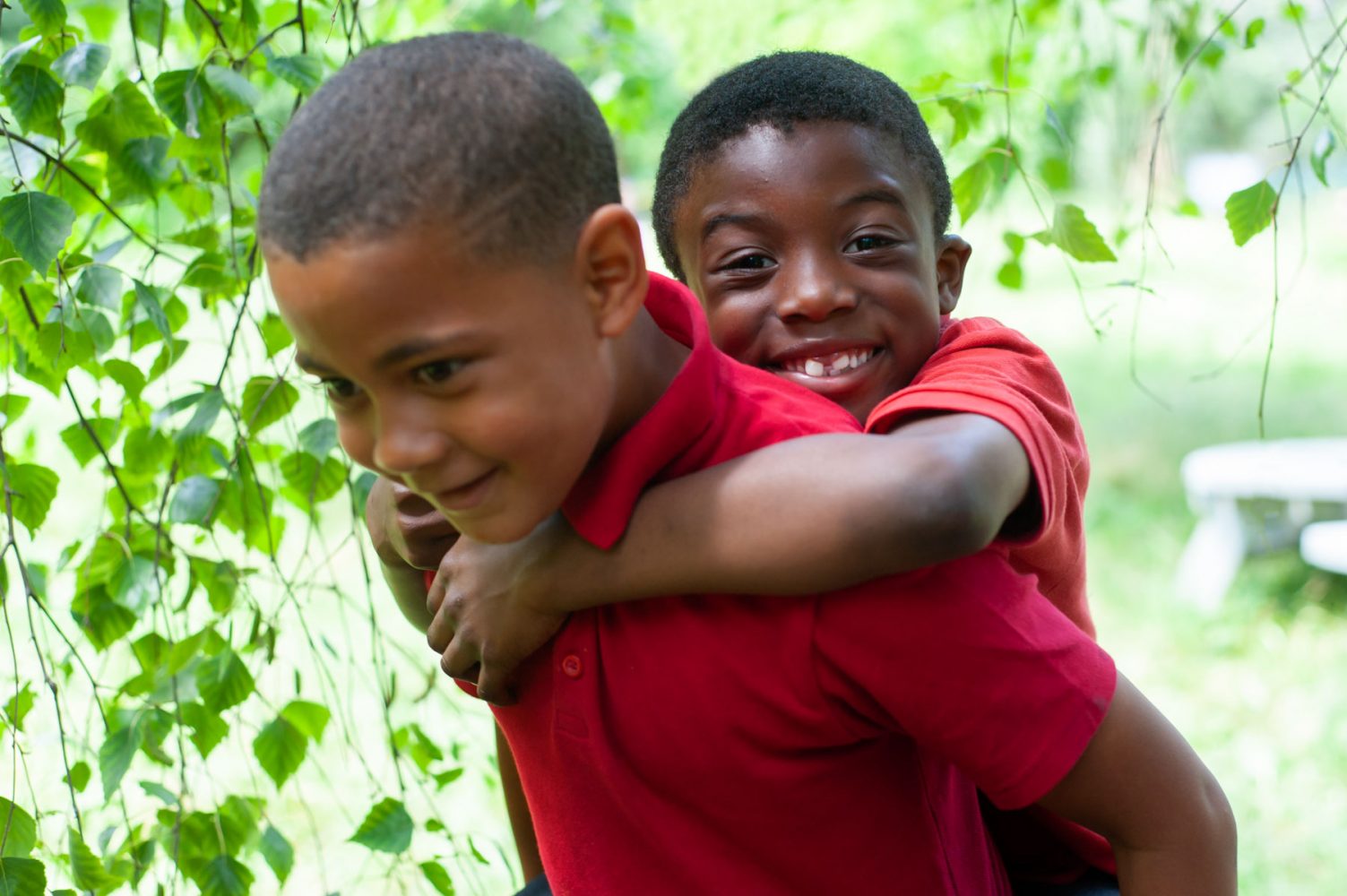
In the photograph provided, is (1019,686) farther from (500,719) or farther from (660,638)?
(500,719)

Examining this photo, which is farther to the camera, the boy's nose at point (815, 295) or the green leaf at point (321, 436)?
the green leaf at point (321, 436)

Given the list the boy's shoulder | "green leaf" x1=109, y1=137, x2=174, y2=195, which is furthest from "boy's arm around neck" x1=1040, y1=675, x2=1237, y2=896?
"green leaf" x1=109, y1=137, x2=174, y2=195

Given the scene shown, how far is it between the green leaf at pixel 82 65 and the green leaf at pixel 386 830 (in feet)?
3.66

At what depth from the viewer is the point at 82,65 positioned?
1787mm

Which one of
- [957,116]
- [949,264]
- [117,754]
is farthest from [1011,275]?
[117,754]

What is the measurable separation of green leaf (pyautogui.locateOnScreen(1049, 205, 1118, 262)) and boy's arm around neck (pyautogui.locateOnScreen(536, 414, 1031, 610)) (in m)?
1.05

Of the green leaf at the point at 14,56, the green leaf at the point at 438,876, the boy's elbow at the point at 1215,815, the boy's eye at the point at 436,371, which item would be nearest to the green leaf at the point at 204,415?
the green leaf at the point at 14,56

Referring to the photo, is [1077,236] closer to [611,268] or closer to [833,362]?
[833,362]

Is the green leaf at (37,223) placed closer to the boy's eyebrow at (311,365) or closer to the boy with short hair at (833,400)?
the boy with short hair at (833,400)

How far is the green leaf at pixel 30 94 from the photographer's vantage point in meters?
1.84

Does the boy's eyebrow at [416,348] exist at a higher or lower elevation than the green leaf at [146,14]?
lower

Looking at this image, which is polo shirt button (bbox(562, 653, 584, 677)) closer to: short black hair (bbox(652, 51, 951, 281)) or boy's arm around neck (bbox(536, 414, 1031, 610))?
boy's arm around neck (bbox(536, 414, 1031, 610))

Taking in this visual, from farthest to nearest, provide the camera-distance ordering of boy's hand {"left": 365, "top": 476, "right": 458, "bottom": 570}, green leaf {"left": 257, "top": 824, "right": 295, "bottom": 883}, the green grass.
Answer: the green grass → green leaf {"left": 257, "top": 824, "right": 295, "bottom": 883} → boy's hand {"left": 365, "top": 476, "right": 458, "bottom": 570}

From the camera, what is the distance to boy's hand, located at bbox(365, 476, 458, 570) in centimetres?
153
